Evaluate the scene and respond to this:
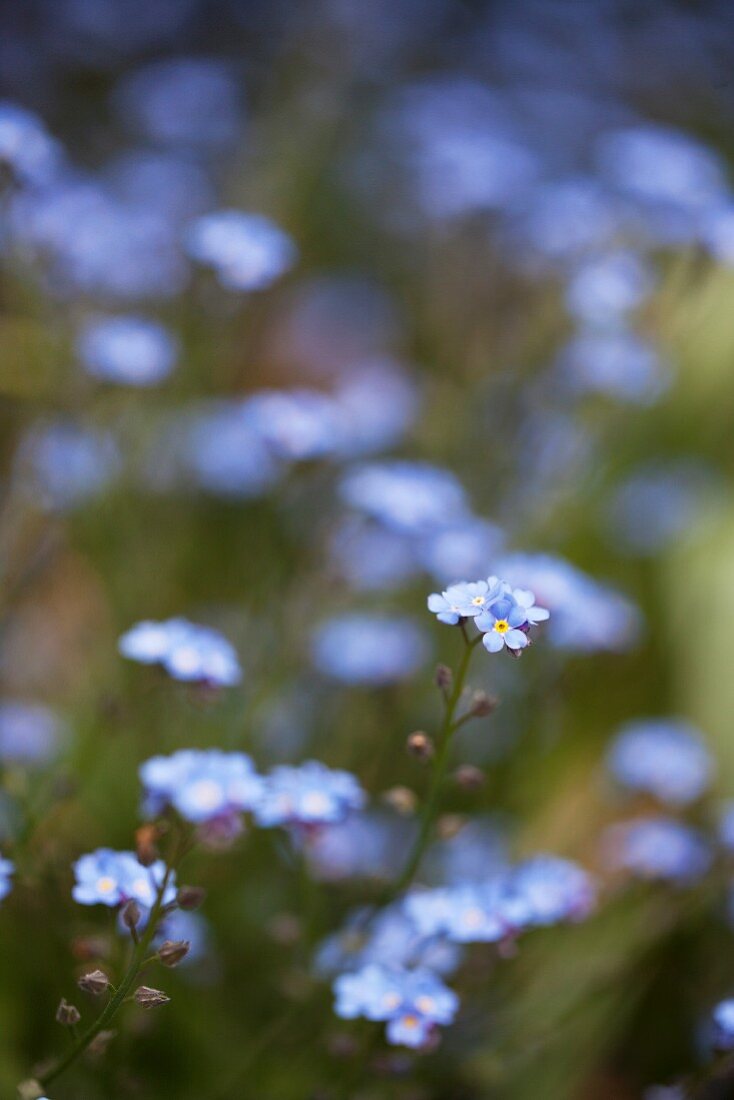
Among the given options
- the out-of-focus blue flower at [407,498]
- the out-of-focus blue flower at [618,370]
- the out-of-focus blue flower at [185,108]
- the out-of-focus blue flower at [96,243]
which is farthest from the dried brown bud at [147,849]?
the out-of-focus blue flower at [185,108]

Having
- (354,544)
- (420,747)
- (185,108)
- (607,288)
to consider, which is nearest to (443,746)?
(420,747)

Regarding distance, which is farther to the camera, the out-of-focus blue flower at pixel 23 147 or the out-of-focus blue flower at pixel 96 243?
the out-of-focus blue flower at pixel 96 243

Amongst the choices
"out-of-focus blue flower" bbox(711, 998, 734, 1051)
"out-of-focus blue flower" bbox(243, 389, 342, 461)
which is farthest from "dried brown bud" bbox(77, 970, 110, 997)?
"out-of-focus blue flower" bbox(243, 389, 342, 461)

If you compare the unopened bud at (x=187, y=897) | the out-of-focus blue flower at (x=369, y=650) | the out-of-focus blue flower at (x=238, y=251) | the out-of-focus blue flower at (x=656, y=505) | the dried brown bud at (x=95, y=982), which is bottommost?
the out-of-focus blue flower at (x=656, y=505)

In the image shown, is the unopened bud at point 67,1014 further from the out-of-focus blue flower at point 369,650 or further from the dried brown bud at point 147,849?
the out-of-focus blue flower at point 369,650

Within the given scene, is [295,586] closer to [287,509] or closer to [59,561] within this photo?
[287,509]
